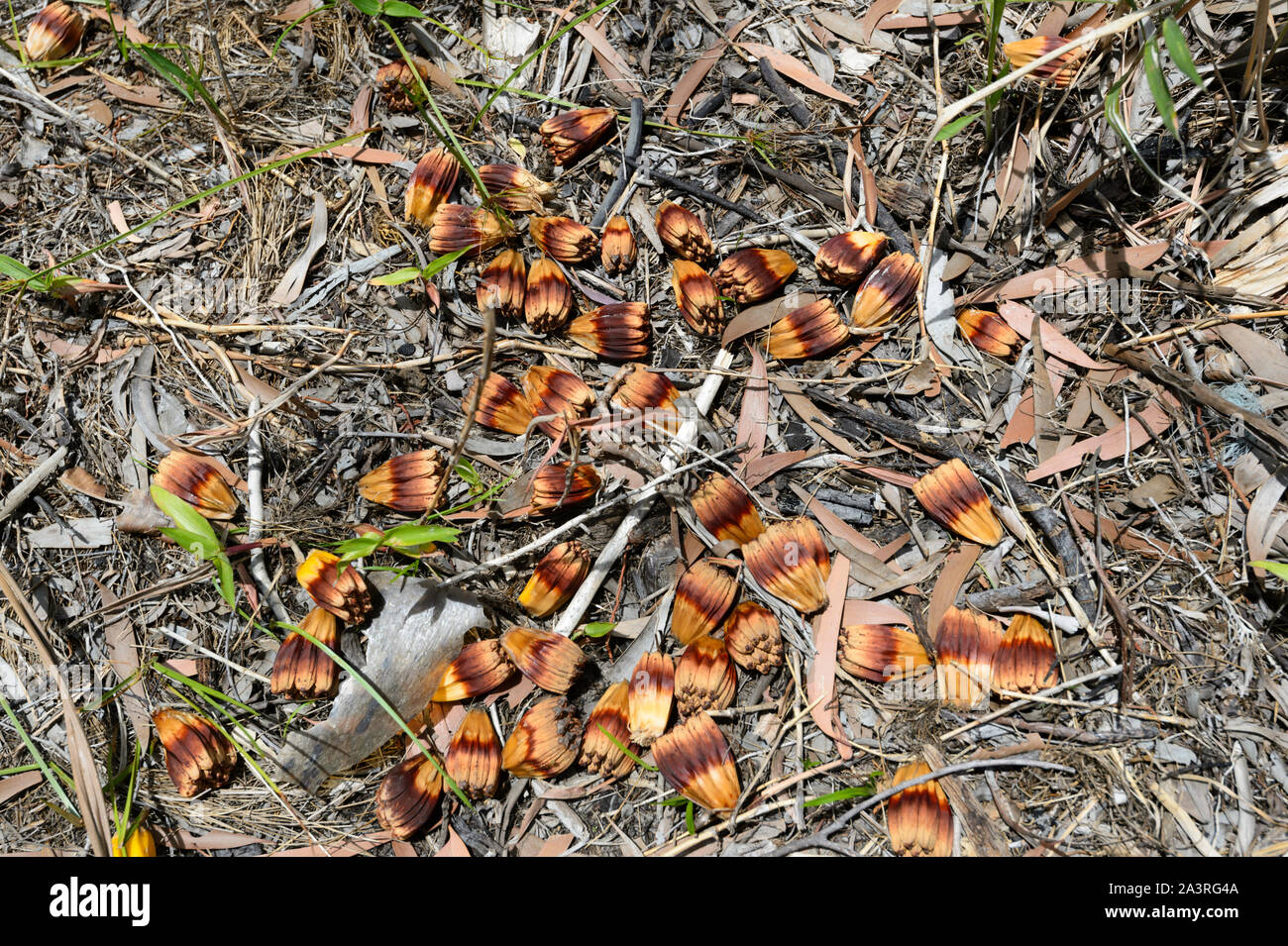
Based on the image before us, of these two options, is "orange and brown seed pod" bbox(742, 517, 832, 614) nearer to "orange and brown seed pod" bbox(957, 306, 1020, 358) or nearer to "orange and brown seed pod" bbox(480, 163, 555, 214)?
"orange and brown seed pod" bbox(957, 306, 1020, 358)

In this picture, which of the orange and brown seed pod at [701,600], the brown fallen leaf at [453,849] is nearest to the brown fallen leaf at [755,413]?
the orange and brown seed pod at [701,600]

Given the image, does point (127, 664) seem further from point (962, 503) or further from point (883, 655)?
point (962, 503)

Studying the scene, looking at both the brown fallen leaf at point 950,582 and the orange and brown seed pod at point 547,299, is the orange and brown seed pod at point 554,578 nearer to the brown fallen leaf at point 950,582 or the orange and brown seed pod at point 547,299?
the orange and brown seed pod at point 547,299

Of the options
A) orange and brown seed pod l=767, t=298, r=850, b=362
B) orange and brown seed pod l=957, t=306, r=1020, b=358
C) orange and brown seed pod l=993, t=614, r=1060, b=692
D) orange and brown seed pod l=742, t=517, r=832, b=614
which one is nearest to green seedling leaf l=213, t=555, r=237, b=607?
orange and brown seed pod l=742, t=517, r=832, b=614

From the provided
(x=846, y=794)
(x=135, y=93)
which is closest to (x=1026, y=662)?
(x=846, y=794)

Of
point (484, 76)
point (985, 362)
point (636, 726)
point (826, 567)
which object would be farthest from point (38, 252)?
point (985, 362)
